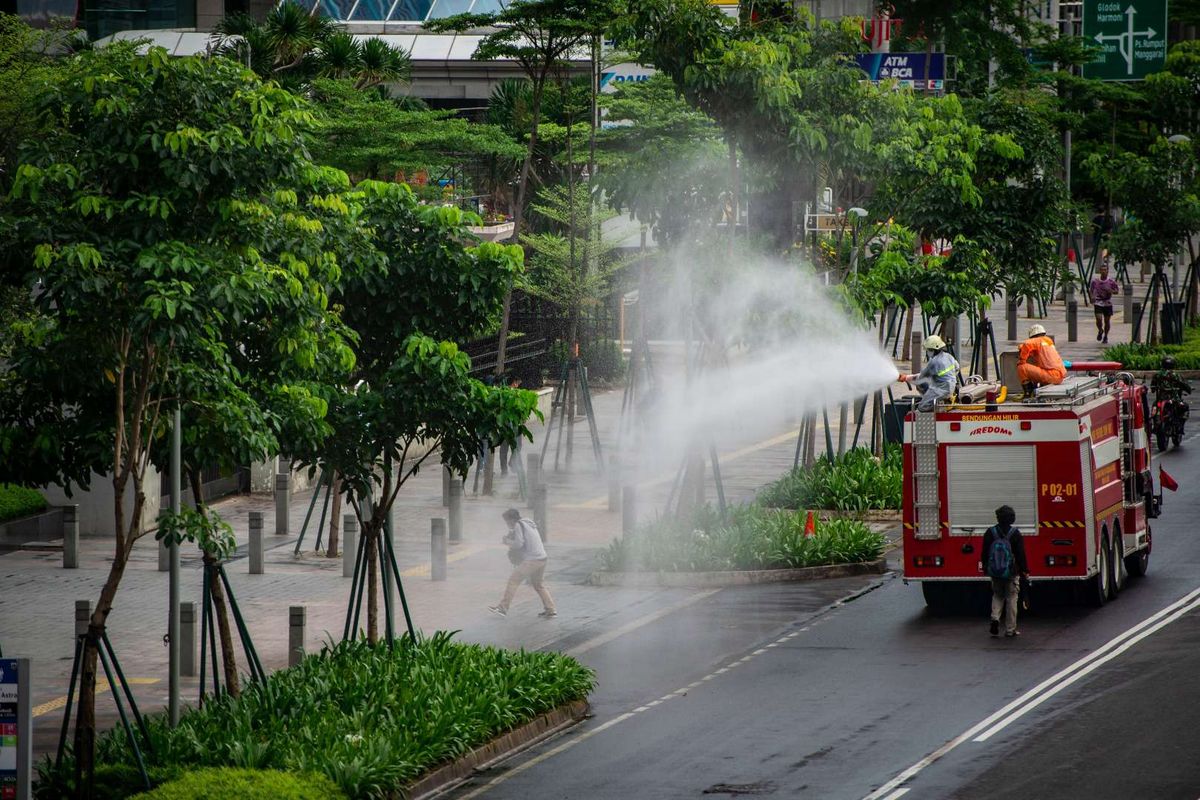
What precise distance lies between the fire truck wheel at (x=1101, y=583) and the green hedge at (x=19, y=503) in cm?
1572

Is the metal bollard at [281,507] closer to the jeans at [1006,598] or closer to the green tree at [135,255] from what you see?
the jeans at [1006,598]

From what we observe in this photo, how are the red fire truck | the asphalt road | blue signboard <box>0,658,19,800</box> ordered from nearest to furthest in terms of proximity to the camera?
1. blue signboard <box>0,658,19,800</box>
2. the asphalt road
3. the red fire truck

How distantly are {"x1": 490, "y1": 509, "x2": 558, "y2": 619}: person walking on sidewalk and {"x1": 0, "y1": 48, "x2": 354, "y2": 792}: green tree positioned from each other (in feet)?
24.7

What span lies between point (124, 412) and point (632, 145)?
61.3ft

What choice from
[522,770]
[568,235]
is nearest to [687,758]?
[522,770]

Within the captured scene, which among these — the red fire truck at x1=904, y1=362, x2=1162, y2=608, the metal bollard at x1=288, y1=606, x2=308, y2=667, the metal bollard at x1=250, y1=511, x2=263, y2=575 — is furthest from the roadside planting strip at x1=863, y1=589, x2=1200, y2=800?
the metal bollard at x1=250, y1=511, x2=263, y2=575

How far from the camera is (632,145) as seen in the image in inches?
1313

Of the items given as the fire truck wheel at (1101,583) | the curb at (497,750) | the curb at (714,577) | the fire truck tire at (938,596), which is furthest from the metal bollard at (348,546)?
the fire truck wheel at (1101,583)

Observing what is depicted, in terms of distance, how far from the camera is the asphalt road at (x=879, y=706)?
52.1 feet

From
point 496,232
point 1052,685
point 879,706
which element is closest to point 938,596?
point 1052,685

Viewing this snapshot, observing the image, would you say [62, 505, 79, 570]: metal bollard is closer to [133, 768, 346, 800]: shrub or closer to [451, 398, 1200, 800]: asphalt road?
[451, 398, 1200, 800]: asphalt road

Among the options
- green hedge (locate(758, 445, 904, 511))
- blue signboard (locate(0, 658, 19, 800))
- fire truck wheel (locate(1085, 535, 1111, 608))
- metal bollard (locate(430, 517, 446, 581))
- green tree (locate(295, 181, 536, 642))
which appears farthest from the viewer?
green hedge (locate(758, 445, 904, 511))

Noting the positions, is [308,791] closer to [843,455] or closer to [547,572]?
[547,572]

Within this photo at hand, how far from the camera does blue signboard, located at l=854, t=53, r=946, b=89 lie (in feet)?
133
